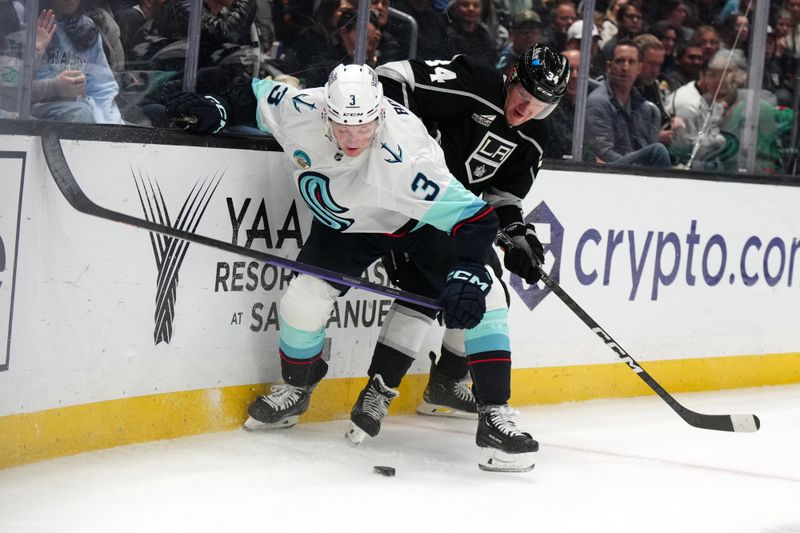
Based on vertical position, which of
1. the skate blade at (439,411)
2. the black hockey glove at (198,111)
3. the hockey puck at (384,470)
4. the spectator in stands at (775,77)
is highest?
the spectator in stands at (775,77)

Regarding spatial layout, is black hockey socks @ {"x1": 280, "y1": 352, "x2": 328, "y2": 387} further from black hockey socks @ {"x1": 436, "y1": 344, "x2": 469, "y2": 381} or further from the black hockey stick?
the black hockey stick

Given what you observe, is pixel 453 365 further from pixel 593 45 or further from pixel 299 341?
pixel 593 45

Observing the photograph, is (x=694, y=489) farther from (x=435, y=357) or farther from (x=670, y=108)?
(x=670, y=108)

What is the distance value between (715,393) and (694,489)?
5.30 ft

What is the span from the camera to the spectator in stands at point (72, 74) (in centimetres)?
330

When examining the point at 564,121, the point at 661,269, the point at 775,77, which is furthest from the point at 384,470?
the point at 775,77

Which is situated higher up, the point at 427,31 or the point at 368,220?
the point at 427,31

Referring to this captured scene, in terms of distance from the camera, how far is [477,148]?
3926 millimetres

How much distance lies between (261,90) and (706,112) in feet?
8.07

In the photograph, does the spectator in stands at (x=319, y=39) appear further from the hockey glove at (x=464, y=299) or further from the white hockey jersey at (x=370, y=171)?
the hockey glove at (x=464, y=299)

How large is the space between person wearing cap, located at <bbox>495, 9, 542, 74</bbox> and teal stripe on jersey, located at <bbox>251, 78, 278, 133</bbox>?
1.19m

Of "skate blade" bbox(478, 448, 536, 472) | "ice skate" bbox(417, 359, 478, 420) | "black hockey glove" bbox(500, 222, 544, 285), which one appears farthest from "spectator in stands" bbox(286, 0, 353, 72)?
"skate blade" bbox(478, 448, 536, 472)

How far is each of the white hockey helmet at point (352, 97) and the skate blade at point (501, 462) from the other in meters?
1.09

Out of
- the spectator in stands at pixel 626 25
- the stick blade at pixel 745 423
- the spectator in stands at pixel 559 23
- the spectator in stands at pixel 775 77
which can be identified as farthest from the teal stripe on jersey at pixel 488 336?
the spectator in stands at pixel 775 77
